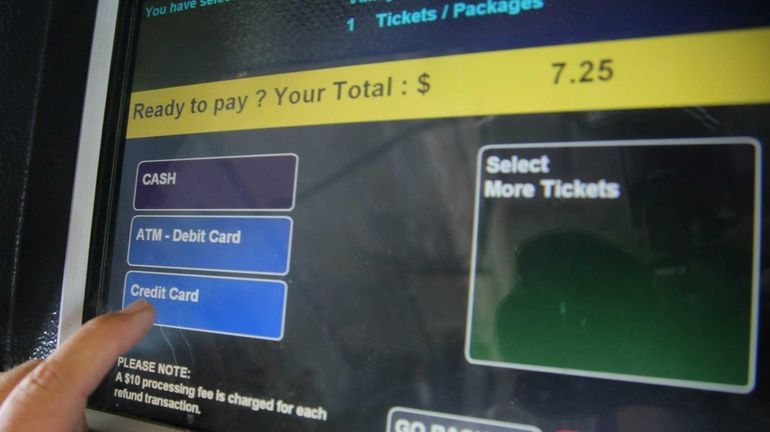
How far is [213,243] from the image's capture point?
0.68 metres

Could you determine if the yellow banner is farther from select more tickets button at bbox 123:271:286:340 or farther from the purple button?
select more tickets button at bbox 123:271:286:340

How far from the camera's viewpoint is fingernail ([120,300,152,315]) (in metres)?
0.68

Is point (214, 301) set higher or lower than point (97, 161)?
lower

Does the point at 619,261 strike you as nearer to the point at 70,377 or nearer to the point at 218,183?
the point at 218,183

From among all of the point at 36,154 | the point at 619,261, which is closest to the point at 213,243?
the point at 36,154

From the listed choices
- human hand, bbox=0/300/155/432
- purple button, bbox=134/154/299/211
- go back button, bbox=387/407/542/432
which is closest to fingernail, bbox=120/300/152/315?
human hand, bbox=0/300/155/432

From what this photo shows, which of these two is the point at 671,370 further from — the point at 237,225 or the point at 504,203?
the point at 237,225

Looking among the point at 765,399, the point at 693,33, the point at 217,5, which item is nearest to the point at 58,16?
the point at 217,5

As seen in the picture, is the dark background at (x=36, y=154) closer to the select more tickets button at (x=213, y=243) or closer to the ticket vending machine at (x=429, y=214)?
the ticket vending machine at (x=429, y=214)

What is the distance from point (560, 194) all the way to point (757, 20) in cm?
22

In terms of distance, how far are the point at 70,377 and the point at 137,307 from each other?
103mm

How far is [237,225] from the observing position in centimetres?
67

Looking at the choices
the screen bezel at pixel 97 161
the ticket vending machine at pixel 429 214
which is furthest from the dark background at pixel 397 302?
the screen bezel at pixel 97 161

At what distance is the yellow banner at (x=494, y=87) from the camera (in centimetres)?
50
